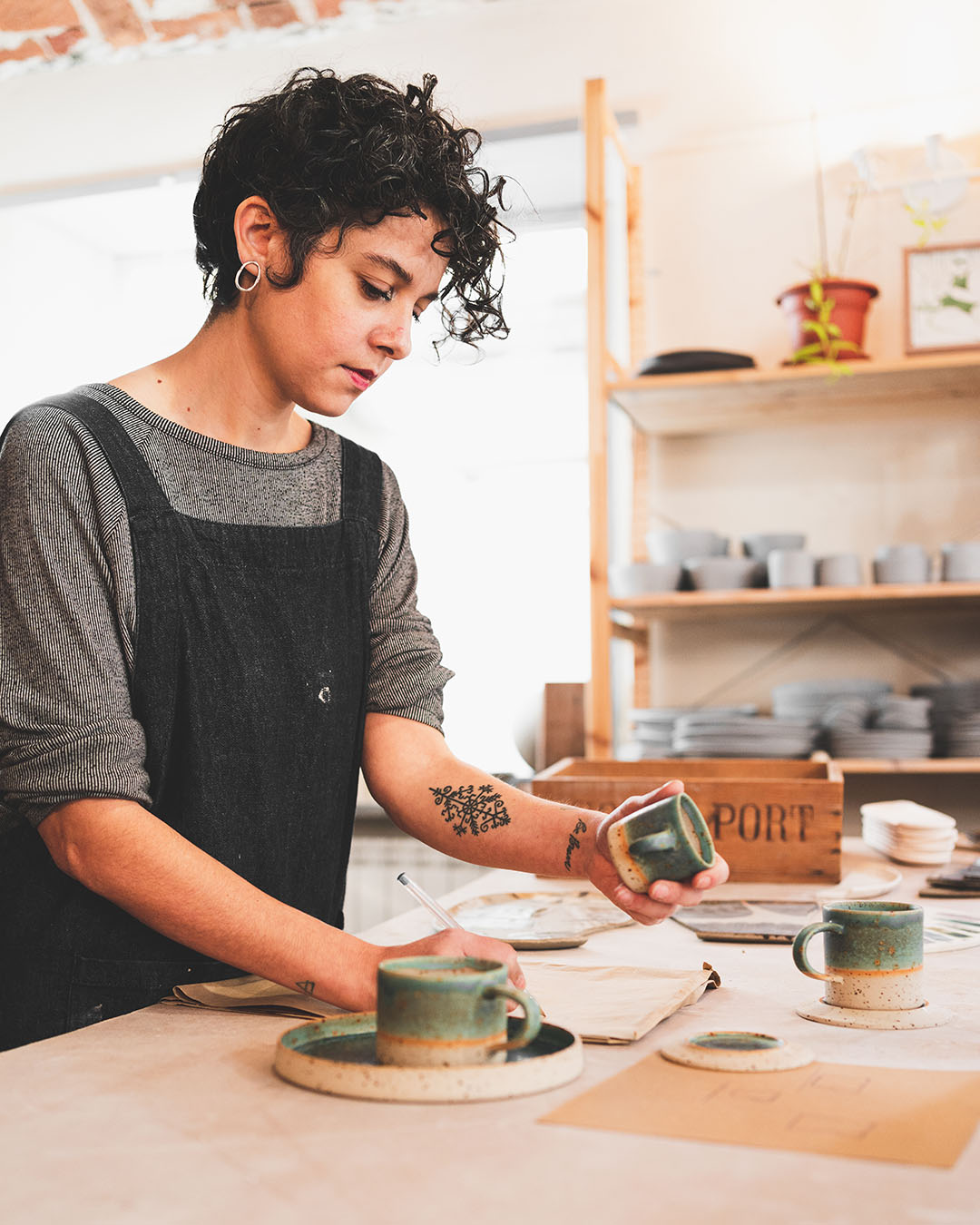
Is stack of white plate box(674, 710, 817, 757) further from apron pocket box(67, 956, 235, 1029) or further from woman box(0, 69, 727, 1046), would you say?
apron pocket box(67, 956, 235, 1029)

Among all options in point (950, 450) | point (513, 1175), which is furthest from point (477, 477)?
point (513, 1175)

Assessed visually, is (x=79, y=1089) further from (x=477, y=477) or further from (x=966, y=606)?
(x=477, y=477)

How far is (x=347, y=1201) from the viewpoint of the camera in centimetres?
64

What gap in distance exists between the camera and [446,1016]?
0.81m

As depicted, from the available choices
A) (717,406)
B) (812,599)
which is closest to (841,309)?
(717,406)

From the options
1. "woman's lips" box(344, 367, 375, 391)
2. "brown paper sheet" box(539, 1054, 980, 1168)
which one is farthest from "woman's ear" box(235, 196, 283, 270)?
"brown paper sheet" box(539, 1054, 980, 1168)

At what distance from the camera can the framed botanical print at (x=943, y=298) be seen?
288 cm

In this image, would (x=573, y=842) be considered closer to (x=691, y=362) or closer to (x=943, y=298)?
(x=691, y=362)

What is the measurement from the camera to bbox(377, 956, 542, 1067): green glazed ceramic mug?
0.81m

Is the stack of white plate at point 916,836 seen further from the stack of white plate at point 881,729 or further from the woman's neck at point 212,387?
the woman's neck at point 212,387

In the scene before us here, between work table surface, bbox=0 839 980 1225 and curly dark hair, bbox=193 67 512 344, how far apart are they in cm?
80

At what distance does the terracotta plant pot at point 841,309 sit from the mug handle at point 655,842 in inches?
81.2

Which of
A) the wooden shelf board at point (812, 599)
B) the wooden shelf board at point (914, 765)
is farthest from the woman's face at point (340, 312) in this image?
the wooden shelf board at point (914, 765)

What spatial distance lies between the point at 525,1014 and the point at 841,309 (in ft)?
7.93
